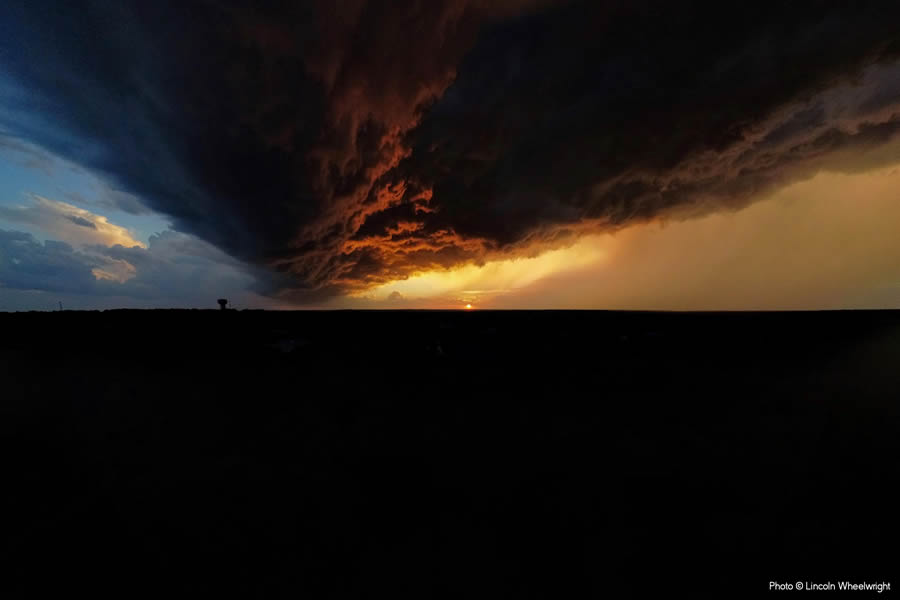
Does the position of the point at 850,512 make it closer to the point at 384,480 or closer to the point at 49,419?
the point at 384,480

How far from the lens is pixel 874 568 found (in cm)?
529

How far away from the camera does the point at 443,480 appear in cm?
747

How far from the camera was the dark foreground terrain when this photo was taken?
16.5ft

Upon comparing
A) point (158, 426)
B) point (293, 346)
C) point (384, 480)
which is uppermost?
point (293, 346)

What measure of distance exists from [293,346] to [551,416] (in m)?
16.9

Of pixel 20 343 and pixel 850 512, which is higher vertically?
pixel 20 343

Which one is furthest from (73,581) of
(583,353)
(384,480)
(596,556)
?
(583,353)

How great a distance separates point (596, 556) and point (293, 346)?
1984 centimetres

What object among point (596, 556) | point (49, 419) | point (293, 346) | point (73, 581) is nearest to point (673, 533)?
point (596, 556)

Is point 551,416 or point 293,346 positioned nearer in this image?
point 551,416

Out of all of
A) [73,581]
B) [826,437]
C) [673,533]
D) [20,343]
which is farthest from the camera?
[20,343]

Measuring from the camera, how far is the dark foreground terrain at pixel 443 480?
503cm

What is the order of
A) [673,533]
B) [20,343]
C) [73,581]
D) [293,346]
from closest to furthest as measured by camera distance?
[73,581]
[673,533]
[293,346]
[20,343]

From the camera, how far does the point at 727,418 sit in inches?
424
